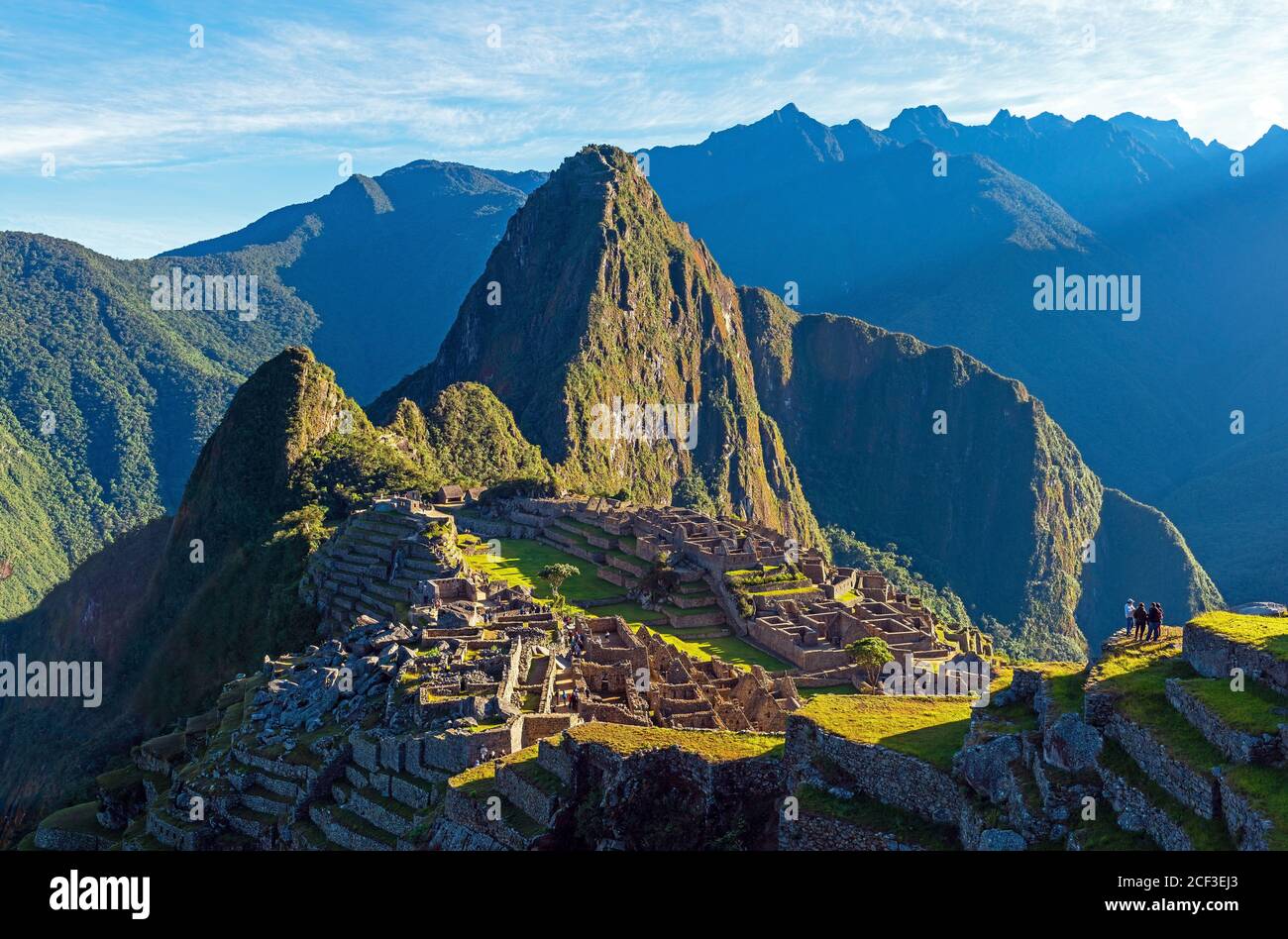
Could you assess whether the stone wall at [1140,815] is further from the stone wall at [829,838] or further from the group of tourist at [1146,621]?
the group of tourist at [1146,621]

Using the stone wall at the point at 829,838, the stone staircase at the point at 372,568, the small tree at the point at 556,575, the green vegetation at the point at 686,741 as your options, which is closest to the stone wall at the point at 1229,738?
the stone wall at the point at 829,838

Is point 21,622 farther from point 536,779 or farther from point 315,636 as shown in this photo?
point 536,779

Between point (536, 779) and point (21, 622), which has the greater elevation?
point (536, 779)

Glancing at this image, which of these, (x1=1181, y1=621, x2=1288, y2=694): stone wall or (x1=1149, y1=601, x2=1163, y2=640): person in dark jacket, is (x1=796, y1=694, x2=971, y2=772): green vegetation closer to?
(x1=1149, y1=601, x2=1163, y2=640): person in dark jacket

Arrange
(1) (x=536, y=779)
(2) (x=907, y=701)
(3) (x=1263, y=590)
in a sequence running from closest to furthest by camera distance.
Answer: (1) (x=536, y=779)
(2) (x=907, y=701)
(3) (x=1263, y=590)

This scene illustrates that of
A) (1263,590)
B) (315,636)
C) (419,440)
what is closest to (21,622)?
(419,440)
